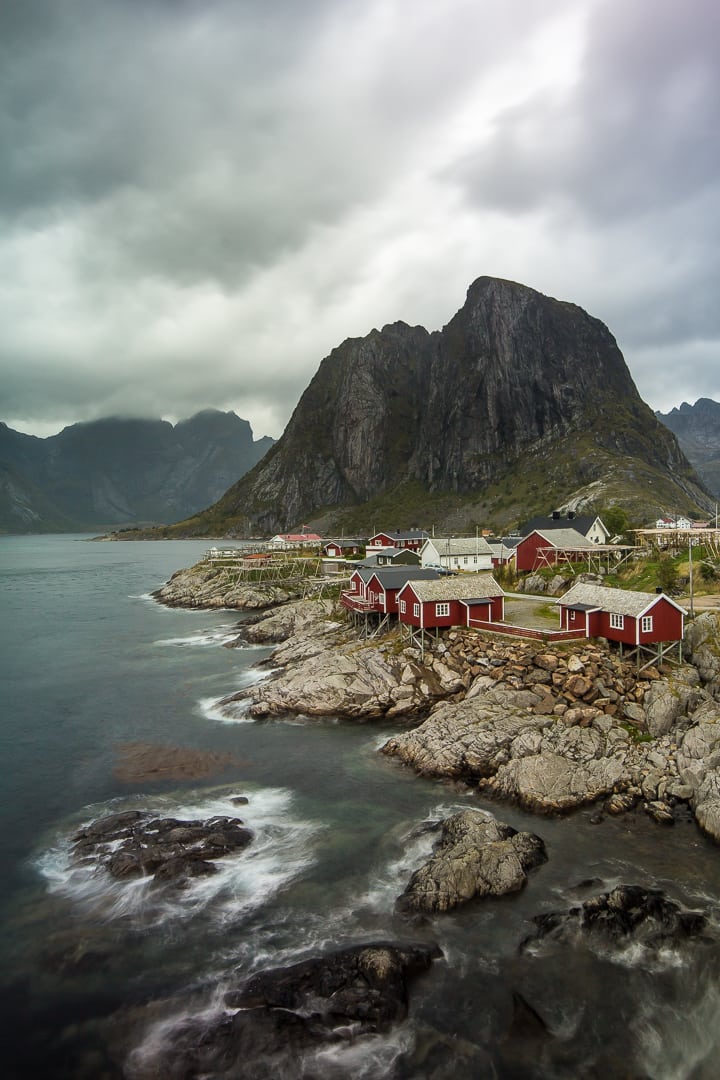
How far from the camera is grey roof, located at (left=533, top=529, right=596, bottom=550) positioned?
68.8 metres

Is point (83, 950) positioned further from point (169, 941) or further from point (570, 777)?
point (570, 777)

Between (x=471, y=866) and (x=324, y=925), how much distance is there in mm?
5378

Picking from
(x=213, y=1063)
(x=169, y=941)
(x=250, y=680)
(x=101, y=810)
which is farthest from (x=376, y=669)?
(x=213, y=1063)

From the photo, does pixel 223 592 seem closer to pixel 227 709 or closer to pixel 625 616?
pixel 227 709

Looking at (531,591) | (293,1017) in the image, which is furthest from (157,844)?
(531,591)

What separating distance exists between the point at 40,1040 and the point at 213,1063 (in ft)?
15.4

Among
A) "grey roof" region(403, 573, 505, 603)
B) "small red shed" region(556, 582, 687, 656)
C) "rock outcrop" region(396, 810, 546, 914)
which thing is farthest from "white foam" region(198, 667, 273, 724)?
"small red shed" region(556, 582, 687, 656)

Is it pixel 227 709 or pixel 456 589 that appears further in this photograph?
pixel 456 589

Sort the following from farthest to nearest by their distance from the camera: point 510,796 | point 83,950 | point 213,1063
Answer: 1. point 510,796
2. point 83,950
3. point 213,1063

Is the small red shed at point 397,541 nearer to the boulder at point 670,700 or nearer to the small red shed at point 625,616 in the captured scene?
the small red shed at point 625,616

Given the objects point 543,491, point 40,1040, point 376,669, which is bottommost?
point 40,1040

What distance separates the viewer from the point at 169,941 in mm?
18688

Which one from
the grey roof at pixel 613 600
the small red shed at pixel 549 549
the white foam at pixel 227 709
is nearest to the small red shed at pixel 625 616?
the grey roof at pixel 613 600

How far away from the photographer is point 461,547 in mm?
77062
